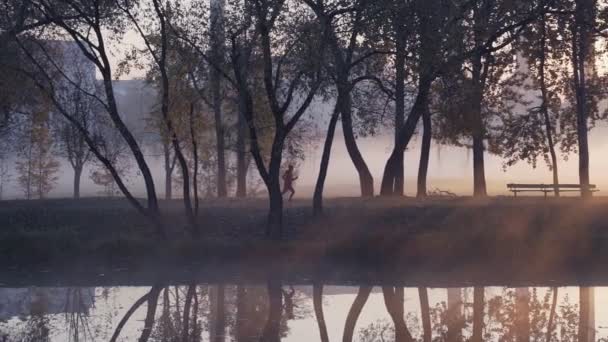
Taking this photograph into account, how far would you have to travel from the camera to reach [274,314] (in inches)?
835

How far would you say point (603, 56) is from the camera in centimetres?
4244

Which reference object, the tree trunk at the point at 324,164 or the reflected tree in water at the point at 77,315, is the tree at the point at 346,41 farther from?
the reflected tree in water at the point at 77,315

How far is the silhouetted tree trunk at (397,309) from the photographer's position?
61.2ft

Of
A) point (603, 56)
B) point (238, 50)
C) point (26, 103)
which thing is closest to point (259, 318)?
point (238, 50)

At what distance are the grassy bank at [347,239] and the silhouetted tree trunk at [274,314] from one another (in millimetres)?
3989

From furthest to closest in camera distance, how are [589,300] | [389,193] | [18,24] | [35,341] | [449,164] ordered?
[449,164] < [389,193] < [18,24] < [589,300] < [35,341]

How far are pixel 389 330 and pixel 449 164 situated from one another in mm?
128468

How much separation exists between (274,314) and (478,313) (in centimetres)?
478

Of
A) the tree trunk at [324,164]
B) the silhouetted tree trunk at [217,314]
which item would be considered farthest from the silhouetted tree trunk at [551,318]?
the tree trunk at [324,164]

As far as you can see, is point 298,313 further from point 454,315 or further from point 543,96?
point 543,96

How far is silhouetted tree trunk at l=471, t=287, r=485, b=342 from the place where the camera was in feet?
60.2

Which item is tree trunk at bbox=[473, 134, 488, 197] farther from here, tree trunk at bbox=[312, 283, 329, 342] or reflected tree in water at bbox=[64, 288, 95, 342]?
reflected tree in water at bbox=[64, 288, 95, 342]

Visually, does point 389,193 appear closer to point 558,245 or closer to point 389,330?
point 558,245

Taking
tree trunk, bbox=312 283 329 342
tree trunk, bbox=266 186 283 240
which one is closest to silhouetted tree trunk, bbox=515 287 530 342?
tree trunk, bbox=312 283 329 342
